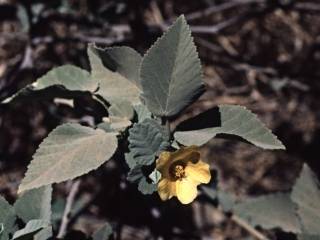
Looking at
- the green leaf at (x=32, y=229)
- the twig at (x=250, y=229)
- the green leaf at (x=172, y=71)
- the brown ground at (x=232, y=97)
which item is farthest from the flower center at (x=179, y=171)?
the brown ground at (x=232, y=97)

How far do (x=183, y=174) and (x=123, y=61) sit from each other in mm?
247

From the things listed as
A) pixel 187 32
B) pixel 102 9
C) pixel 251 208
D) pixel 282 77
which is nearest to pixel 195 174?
pixel 187 32

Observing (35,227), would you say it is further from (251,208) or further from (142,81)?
(251,208)

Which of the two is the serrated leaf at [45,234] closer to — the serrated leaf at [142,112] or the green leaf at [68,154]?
the green leaf at [68,154]

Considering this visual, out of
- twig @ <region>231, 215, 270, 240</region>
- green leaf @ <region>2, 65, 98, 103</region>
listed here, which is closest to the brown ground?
twig @ <region>231, 215, 270, 240</region>

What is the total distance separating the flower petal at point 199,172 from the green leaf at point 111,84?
0.17 meters

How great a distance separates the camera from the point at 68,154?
2.93ft

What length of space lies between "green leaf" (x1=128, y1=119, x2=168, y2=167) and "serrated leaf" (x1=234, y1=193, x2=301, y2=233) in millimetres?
598

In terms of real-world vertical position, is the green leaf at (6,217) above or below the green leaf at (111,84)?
below

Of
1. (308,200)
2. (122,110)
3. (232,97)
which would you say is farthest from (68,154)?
(232,97)

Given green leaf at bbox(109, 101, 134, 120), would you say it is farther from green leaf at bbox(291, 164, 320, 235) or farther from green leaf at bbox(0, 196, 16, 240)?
green leaf at bbox(291, 164, 320, 235)

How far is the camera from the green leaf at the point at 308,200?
1.24 metres

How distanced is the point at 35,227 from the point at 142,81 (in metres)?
0.30

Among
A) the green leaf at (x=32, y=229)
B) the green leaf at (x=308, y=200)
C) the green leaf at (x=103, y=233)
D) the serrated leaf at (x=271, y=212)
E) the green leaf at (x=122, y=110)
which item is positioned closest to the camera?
the green leaf at (x=32, y=229)
